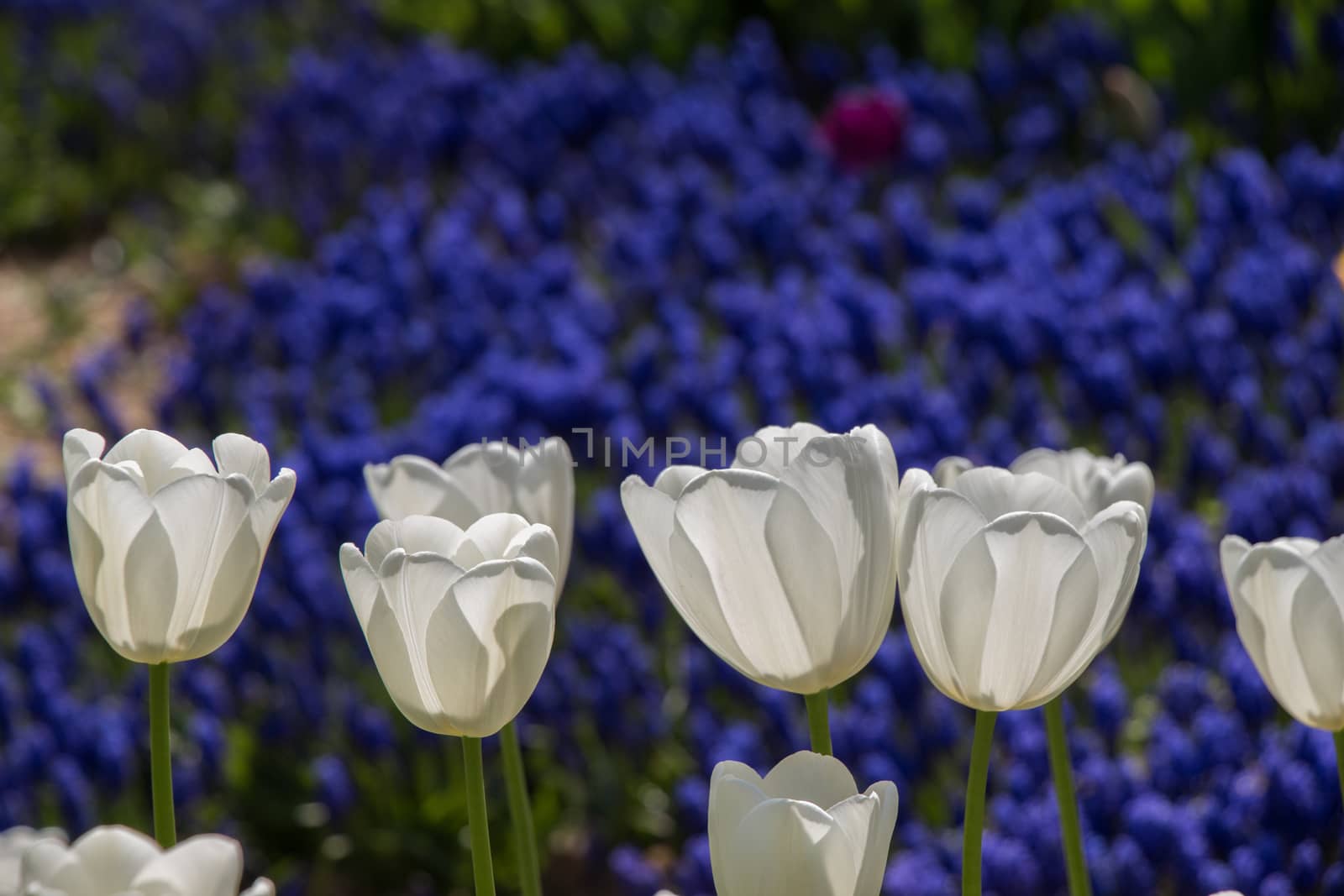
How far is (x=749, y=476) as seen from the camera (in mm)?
916

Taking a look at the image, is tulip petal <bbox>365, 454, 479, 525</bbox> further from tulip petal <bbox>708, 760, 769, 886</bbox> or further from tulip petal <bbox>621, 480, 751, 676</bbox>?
tulip petal <bbox>708, 760, 769, 886</bbox>

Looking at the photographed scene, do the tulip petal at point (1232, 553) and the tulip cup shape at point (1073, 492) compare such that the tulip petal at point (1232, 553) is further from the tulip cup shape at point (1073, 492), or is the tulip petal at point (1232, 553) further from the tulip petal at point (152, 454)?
the tulip petal at point (152, 454)

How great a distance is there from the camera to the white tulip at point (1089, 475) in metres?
1.07

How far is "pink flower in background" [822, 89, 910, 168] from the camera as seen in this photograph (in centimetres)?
415

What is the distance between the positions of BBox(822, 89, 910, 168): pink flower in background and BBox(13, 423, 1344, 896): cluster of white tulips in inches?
129

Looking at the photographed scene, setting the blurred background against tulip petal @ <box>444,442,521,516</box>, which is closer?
tulip petal @ <box>444,442,521,516</box>

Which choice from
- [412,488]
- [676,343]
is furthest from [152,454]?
[676,343]

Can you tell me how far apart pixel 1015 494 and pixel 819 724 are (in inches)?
7.2

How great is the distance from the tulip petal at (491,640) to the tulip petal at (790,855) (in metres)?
0.16

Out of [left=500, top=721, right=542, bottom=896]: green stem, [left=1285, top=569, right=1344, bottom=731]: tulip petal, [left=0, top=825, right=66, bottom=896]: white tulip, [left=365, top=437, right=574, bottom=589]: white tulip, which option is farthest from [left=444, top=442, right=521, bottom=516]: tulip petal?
[left=1285, top=569, right=1344, bottom=731]: tulip petal

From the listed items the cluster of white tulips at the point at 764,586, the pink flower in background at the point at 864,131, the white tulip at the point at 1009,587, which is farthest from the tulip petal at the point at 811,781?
the pink flower in background at the point at 864,131

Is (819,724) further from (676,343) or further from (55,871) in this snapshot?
(676,343)

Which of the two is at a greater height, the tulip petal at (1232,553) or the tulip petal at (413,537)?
the tulip petal at (413,537)

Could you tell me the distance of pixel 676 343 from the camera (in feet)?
10.9
